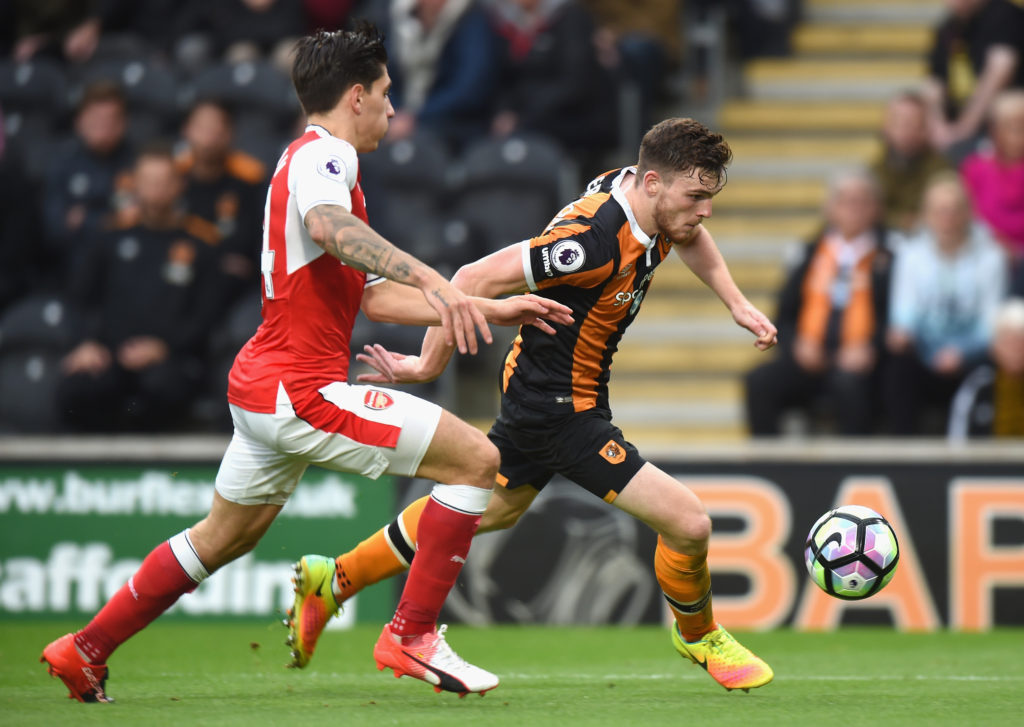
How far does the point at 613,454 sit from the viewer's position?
547 centimetres

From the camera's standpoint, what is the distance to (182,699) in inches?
212

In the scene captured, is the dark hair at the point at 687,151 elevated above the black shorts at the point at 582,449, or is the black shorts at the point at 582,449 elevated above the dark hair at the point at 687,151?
the dark hair at the point at 687,151

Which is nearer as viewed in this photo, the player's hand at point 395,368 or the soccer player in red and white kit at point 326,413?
the soccer player in red and white kit at point 326,413

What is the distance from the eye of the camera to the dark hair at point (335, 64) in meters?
5.08

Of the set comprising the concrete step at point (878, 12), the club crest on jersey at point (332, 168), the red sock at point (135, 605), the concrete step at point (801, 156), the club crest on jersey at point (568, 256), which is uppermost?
the concrete step at point (878, 12)

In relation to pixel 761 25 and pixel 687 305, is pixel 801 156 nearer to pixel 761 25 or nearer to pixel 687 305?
pixel 761 25

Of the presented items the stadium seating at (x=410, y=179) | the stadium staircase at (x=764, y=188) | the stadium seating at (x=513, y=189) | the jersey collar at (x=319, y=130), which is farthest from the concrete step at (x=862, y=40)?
the jersey collar at (x=319, y=130)

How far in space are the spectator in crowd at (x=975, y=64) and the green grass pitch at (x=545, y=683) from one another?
3.86 meters

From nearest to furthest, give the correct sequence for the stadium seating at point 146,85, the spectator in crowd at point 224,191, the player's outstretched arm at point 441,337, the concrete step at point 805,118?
the player's outstretched arm at point 441,337 → the spectator in crowd at point 224,191 → the stadium seating at point 146,85 → the concrete step at point 805,118

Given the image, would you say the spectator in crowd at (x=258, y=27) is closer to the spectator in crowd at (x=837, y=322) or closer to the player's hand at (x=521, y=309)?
the spectator in crowd at (x=837, y=322)

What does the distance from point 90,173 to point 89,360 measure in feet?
7.08

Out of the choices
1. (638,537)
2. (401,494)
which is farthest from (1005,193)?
(401,494)

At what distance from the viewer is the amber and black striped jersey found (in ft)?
17.5

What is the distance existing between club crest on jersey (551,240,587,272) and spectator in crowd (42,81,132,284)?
6.48 metres
